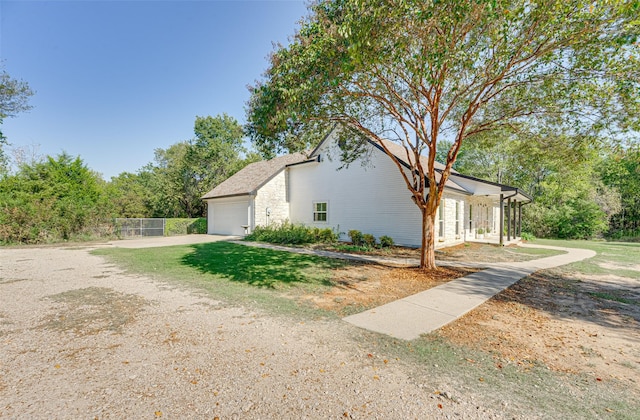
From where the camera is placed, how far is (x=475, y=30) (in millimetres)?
6453

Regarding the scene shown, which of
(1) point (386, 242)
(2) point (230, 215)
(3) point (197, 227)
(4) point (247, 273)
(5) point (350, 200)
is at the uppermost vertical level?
(5) point (350, 200)

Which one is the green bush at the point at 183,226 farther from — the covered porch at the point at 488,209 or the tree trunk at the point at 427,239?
the tree trunk at the point at 427,239

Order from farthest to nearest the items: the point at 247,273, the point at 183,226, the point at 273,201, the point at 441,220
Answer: the point at 183,226 < the point at 273,201 < the point at 441,220 < the point at 247,273

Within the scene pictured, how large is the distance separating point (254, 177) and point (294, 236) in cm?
785

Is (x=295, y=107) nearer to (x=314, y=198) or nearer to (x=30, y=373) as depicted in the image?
(x=30, y=373)

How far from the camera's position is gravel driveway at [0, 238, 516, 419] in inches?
94.1

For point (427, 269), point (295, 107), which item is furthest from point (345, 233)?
point (295, 107)

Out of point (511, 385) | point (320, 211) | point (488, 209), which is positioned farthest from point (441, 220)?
point (511, 385)

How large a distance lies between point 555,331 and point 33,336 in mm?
7686

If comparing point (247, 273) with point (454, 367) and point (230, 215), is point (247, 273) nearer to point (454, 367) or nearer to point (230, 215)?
point (454, 367)

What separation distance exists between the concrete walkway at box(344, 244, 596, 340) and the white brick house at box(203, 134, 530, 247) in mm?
5995

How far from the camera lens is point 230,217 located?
2084 centimetres

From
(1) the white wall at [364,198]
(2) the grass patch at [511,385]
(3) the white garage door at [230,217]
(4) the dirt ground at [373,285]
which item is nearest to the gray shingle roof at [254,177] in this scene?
(3) the white garage door at [230,217]

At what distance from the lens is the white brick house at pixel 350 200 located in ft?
46.3
